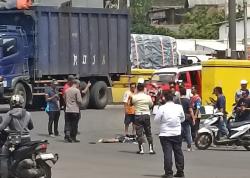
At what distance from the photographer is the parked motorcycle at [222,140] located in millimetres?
18391

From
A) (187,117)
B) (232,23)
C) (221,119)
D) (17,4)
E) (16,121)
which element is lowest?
(221,119)

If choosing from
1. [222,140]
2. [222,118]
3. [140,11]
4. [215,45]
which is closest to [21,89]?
[222,118]

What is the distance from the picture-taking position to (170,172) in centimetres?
1309

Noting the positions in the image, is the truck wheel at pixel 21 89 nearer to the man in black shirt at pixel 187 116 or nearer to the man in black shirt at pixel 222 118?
the man in black shirt at pixel 222 118

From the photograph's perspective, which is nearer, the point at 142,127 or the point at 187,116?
the point at 142,127

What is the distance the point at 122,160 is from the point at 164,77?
14865mm

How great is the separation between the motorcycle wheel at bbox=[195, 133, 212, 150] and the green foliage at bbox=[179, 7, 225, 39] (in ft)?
161

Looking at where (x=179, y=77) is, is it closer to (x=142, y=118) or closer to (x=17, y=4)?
(x=17, y=4)

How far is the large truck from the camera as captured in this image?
95.2 feet

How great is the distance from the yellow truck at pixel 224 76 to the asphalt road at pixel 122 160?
4.62 metres

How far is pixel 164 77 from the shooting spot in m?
30.8

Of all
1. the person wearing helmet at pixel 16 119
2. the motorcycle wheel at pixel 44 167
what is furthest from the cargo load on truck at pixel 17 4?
the motorcycle wheel at pixel 44 167

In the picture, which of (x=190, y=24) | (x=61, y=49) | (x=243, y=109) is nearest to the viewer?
(x=243, y=109)

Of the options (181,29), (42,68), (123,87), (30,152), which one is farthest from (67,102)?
(181,29)
